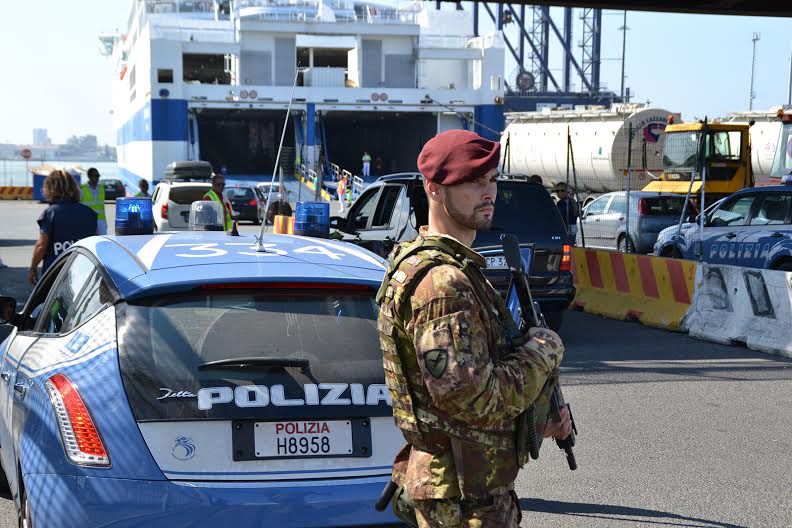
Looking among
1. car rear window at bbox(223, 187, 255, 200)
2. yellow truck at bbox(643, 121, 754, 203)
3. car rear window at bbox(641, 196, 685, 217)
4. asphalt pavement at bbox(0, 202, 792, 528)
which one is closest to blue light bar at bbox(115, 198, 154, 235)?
asphalt pavement at bbox(0, 202, 792, 528)

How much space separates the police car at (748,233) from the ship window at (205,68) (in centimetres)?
4428

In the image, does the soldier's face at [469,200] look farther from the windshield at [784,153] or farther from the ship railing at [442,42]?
the ship railing at [442,42]

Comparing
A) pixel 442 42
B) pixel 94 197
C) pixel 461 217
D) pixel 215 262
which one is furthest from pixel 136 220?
pixel 442 42

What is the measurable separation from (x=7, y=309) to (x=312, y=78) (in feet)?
160

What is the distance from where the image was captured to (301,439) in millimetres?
3691

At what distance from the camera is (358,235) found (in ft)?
41.1

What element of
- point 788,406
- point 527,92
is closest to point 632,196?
point 788,406

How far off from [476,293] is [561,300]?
30.2 ft

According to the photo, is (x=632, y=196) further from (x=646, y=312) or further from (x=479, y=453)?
(x=479, y=453)

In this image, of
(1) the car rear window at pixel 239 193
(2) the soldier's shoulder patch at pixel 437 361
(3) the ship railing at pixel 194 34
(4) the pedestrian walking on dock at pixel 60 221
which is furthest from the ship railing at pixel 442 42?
(2) the soldier's shoulder patch at pixel 437 361

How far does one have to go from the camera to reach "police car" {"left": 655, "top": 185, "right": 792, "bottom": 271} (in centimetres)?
1372

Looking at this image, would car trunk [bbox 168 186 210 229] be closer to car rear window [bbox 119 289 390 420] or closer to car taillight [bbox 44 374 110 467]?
car rear window [bbox 119 289 390 420]

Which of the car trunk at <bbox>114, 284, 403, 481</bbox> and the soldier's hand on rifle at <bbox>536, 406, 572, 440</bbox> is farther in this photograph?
the car trunk at <bbox>114, 284, 403, 481</bbox>

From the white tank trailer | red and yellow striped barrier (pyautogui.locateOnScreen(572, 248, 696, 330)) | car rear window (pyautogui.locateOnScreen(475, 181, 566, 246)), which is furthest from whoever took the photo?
the white tank trailer
